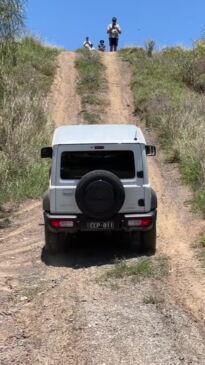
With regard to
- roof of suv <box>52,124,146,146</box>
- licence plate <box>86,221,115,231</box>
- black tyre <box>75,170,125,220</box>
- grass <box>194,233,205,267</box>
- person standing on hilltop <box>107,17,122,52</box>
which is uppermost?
person standing on hilltop <box>107,17,122,52</box>

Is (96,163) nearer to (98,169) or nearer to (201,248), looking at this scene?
(98,169)

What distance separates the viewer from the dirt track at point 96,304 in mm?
5914

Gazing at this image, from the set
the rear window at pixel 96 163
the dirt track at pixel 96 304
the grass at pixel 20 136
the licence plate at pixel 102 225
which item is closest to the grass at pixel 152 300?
the dirt track at pixel 96 304

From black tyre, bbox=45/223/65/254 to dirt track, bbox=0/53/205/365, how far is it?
0.16 metres

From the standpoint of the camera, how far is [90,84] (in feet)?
87.2

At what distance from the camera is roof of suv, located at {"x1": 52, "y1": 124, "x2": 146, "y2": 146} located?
9258 mm

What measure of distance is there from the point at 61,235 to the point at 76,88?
17515mm

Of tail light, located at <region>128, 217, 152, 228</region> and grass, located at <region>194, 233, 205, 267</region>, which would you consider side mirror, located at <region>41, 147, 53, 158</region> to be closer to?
tail light, located at <region>128, 217, 152, 228</region>

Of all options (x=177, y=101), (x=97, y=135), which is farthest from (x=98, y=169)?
(x=177, y=101)

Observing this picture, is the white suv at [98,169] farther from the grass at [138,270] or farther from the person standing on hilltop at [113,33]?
the person standing on hilltop at [113,33]

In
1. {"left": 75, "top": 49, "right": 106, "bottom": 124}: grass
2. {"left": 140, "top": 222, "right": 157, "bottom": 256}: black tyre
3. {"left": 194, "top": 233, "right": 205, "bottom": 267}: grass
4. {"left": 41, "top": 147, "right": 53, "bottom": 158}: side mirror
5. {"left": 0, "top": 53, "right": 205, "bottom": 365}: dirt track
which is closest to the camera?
{"left": 0, "top": 53, "right": 205, "bottom": 365}: dirt track

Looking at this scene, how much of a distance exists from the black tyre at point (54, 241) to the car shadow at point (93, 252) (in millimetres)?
82

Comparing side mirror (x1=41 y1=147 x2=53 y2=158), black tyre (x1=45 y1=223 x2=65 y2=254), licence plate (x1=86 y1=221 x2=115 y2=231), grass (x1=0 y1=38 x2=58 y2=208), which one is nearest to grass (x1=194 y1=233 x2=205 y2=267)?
licence plate (x1=86 y1=221 x2=115 y2=231)

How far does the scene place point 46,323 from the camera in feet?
22.2
